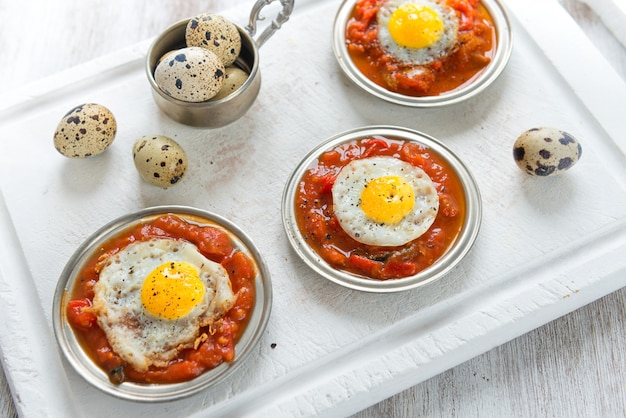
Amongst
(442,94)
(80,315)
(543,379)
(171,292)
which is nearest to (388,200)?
(442,94)

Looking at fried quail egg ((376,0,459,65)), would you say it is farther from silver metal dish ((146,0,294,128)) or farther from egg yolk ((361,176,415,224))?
egg yolk ((361,176,415,224))

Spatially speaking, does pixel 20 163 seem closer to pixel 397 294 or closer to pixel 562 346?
pixel 397 294

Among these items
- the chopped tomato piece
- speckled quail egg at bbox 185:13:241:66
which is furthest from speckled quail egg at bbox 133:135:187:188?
the chopped tomato piece

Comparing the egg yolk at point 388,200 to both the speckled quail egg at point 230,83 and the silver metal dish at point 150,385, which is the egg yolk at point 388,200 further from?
the speckled quail egg at point 230,83

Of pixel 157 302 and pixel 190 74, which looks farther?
pixel 190 74

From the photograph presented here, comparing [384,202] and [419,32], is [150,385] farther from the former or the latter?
[419,32]
